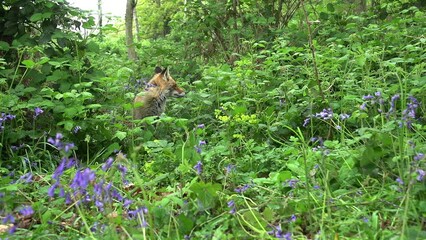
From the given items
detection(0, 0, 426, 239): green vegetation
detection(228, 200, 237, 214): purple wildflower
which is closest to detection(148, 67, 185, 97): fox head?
detection(0, 0, 426, 239): green vegetation

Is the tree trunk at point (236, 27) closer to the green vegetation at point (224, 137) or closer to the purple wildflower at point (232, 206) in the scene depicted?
the green vegetation at point (224, 137)

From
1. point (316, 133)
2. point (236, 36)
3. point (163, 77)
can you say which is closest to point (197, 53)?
point (236, 36)

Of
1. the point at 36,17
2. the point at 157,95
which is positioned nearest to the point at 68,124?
the point at 36,17

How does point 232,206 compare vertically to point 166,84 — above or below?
above

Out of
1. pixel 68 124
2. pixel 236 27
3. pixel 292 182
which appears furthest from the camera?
pixel 236 27

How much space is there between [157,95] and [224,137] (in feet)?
10.8

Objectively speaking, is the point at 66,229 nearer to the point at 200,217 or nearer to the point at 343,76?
the point at 200,217

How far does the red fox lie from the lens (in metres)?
7.39

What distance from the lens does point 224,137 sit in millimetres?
4562

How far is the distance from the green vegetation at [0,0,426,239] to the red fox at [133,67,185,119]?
33cm

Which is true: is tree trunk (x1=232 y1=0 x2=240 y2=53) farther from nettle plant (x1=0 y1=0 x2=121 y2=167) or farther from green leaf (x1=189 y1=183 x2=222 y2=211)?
green leaf (x1=189 y1=183 x2=222 y2=211)

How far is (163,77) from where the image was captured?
7949 mm

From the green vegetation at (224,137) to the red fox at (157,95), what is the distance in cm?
33

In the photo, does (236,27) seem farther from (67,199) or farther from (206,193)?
(67,199)
